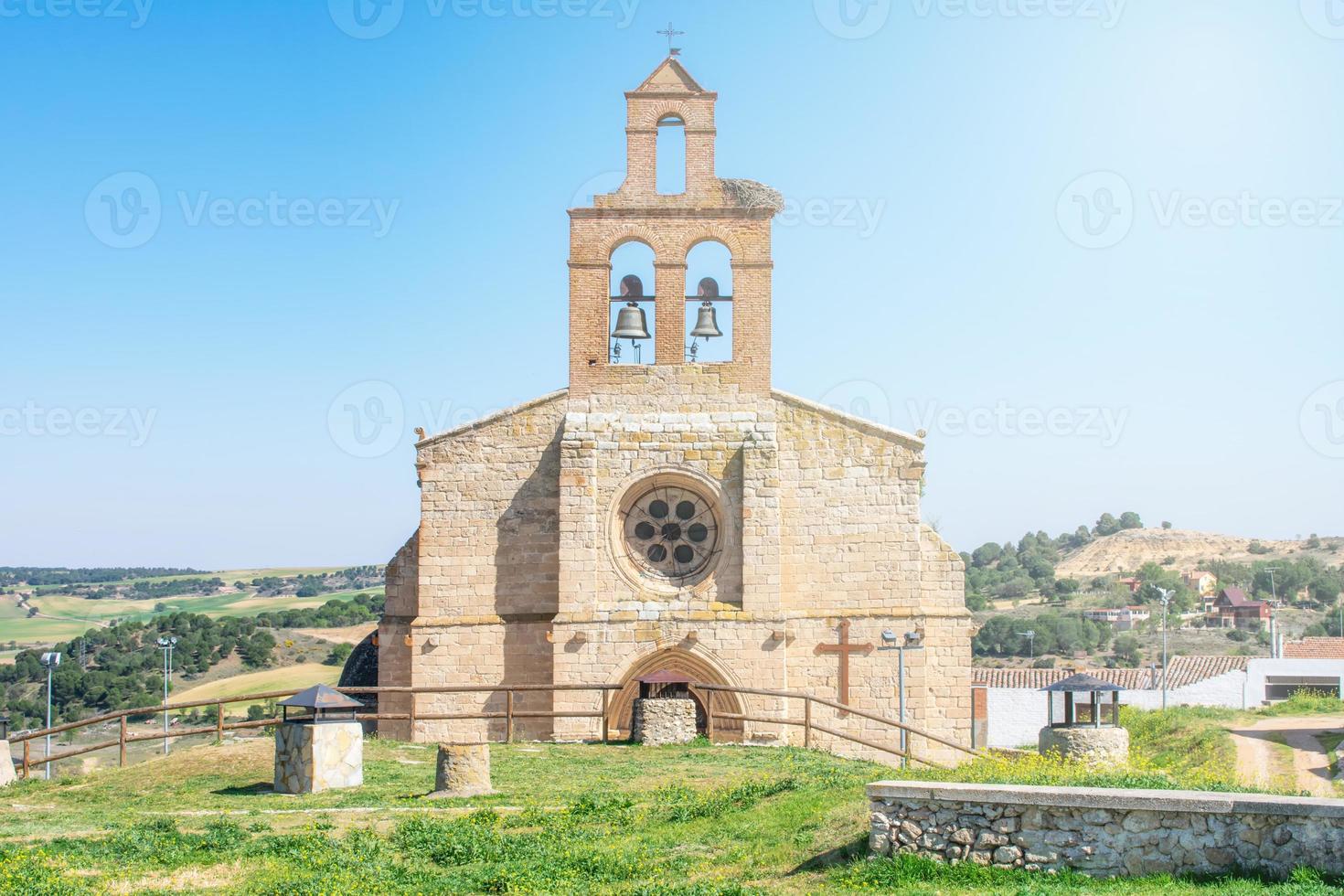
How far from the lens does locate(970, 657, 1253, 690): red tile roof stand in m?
56.6

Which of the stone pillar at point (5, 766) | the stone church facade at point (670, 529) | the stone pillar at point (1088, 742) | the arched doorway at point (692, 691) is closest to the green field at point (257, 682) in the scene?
the stone church facade at point (670, 529)

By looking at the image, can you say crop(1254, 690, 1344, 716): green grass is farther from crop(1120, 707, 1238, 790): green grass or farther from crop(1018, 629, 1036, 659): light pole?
crop(1018, 629, 1036, 659): light pole

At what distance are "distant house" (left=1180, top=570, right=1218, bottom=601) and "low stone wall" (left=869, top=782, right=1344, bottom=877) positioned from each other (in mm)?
115124

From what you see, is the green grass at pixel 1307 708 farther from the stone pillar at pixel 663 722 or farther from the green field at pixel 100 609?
the green field at pixel 100 609

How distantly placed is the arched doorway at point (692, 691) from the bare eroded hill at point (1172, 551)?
4607 inches

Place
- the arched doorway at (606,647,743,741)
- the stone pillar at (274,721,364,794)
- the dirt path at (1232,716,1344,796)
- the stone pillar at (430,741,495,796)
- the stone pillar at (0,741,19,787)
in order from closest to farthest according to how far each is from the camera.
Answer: the stone pillar at (430,741,495,796) < the stone pillar at (274,721,364,794) < the stone pillar at (0,741,19,787) < the arched doorway at (606,647,743,741) < the dirt path at (1232,716,1344,796)

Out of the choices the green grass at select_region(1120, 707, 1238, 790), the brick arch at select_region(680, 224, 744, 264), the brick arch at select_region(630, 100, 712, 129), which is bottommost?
the green grass at select_region(1120, 707, 1238, 790)

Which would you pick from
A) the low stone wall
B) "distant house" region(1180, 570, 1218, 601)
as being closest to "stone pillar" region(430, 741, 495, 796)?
the low stone wall

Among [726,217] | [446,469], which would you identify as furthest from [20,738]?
[726,217]

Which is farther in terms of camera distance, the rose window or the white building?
the white building

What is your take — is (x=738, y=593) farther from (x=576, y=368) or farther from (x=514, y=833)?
(x=514, y=833)

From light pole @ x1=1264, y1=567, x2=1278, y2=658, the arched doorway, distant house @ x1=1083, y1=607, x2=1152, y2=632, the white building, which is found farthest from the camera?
distant house @ x1=1083, y1=607, x2=1152, y2=632

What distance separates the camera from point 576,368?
2580 centimetres

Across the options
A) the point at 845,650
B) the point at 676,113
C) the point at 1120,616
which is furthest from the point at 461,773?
the point at 1120,616
